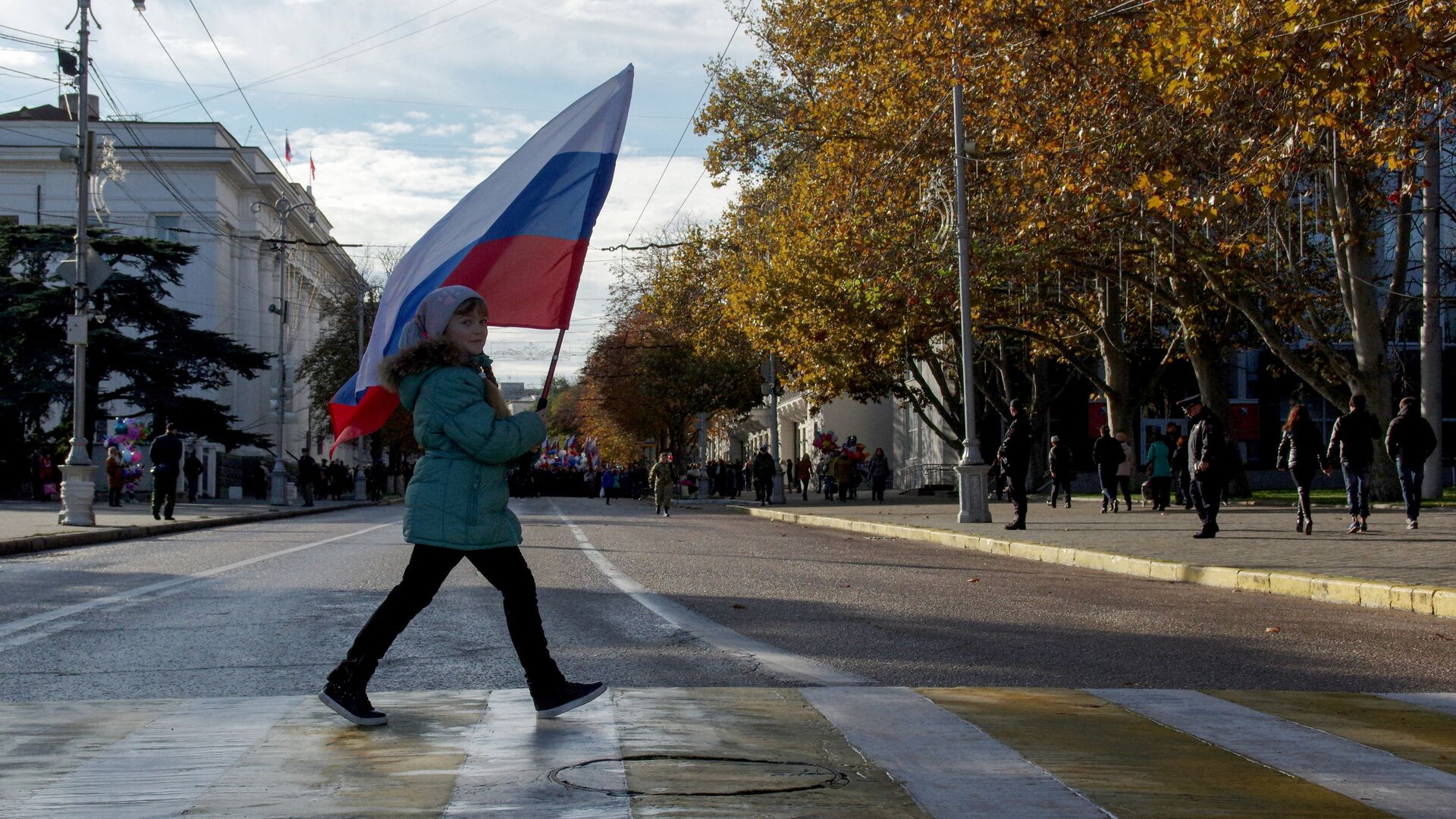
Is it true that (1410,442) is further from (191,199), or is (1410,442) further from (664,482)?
(191,199)

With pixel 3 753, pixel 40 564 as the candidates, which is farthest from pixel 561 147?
pixel 40 564

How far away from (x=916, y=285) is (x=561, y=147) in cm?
2284

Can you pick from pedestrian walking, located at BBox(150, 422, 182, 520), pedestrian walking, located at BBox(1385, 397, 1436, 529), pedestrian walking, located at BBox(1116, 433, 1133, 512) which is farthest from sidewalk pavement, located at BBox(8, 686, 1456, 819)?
pedestrian walking, located at BBox(1116, 433, 1133, 512)

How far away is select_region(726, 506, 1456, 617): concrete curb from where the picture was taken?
35.3ft

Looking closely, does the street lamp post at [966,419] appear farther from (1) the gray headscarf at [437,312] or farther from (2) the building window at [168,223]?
(2) the building window at [168,223]

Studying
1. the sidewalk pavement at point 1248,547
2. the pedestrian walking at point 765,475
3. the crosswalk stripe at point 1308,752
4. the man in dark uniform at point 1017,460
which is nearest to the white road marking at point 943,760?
the crosswalk stripe at point 1308,752

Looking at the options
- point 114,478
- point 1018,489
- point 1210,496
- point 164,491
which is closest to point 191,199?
point 114,478

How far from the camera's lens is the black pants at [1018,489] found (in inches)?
824

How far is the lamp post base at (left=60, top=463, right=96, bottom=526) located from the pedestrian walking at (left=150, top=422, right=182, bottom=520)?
11.2ft

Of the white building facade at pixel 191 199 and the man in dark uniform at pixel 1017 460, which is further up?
the white building facade at pixel 191 199

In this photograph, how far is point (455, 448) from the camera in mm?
5148

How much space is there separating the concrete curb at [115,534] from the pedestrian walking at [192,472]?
6932mm

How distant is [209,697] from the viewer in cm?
603

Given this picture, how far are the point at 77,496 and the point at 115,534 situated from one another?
4.77 ft
